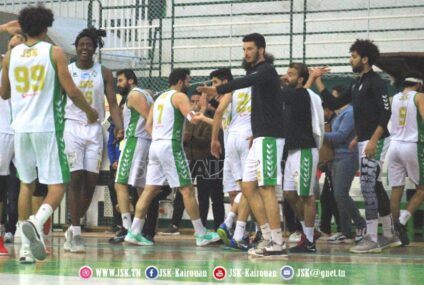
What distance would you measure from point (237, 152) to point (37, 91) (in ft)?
13.6

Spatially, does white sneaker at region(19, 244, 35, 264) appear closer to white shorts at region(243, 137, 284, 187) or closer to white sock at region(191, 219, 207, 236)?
white shorts at region(243, 137, 284, 187)

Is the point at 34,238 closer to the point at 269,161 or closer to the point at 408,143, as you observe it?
the point at 269,161

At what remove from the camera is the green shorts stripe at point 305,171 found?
12055mm

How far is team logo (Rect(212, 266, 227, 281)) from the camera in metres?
8.41

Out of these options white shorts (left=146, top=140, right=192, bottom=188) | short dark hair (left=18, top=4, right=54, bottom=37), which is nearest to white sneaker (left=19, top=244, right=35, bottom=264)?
short dark hair (left=18, top=4, right=54, bottom=37)

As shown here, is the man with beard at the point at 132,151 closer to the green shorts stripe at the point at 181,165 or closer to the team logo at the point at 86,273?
the green shorts stripe at the point at 181,165

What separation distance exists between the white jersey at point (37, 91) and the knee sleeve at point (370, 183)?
13.0ft

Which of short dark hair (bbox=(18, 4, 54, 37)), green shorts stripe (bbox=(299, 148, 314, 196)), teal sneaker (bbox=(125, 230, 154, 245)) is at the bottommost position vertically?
teal sneaker (bbox=(125, 230, 154, 245))

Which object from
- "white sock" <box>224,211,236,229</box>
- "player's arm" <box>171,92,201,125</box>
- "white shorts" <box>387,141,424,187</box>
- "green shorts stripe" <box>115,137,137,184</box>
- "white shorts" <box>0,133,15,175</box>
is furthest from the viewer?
"white shorts" <box>387,141,424,187</box>

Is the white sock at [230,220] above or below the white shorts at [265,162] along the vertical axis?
below

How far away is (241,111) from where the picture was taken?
1318 centimetres

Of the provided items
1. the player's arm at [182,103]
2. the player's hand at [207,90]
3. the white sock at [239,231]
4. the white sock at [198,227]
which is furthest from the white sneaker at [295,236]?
the player's hand at [207,90]

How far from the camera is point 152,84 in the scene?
2027 centimetres

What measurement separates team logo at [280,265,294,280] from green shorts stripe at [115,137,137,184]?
504 centimetres
